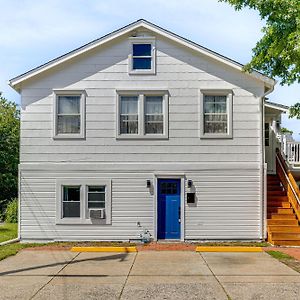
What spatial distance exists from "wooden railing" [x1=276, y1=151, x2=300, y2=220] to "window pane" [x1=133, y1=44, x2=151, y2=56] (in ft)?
22.5

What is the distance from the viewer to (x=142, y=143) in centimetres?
1530

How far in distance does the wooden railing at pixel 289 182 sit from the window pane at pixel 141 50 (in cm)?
686

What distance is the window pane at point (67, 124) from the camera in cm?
1540

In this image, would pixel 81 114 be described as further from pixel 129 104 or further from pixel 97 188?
pixel 97 188

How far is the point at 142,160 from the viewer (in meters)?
15.3

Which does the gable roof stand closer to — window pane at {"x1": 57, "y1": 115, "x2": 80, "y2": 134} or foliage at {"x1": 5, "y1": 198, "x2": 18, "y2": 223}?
window pane at {"x1": 57, "y1": 115, "x2": 80, "y2": 134}

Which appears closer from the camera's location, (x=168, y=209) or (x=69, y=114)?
(x=168, y=209)

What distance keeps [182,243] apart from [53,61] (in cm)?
797

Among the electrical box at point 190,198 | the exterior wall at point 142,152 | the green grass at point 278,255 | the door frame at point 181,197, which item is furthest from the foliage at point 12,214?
the green grass at point 278,255

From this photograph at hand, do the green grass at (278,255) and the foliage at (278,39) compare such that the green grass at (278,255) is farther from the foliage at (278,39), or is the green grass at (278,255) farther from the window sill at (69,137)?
the window sill at (69,137)

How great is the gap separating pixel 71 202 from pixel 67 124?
2.84 m

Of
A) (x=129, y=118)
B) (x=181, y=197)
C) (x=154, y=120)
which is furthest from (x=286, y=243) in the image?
(x=129, y=118)

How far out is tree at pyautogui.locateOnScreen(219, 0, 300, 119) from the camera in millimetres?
10906

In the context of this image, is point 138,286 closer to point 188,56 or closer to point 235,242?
point 235,242
